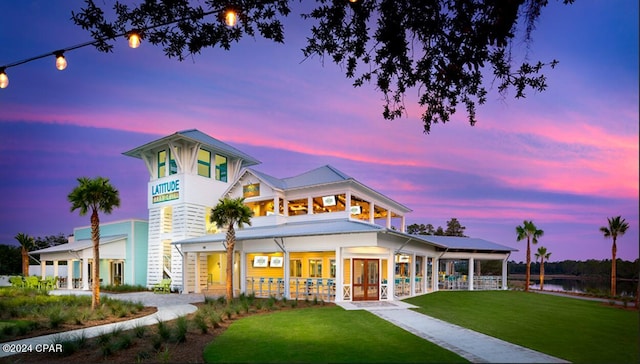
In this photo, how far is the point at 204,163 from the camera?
34188 millimetres

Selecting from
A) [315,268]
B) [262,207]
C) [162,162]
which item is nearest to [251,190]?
[262,207]

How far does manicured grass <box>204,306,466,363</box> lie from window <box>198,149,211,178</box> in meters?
20.0

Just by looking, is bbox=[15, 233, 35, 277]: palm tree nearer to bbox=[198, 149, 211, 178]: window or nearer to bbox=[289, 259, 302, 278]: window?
bbox=[198, 149, 211, 178]: window

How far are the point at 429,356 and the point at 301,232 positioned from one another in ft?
44.2

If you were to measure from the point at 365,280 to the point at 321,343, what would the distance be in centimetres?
1151

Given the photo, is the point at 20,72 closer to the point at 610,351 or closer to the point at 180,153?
the point at 180,153

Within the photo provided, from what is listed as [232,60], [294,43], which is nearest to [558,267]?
[232,60]

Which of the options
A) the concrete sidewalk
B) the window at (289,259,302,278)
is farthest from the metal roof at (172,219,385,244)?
the concrete sidewalk

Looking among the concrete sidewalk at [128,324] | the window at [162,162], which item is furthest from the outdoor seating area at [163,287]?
the window at [162,162]

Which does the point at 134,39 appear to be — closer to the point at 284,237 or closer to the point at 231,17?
the point at 231,17

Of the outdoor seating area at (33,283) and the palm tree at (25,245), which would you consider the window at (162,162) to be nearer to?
the outdoor seating area at (33,283)

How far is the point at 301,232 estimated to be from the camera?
22.7m

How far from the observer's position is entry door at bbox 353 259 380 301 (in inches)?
879

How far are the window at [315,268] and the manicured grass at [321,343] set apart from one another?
1157cm
